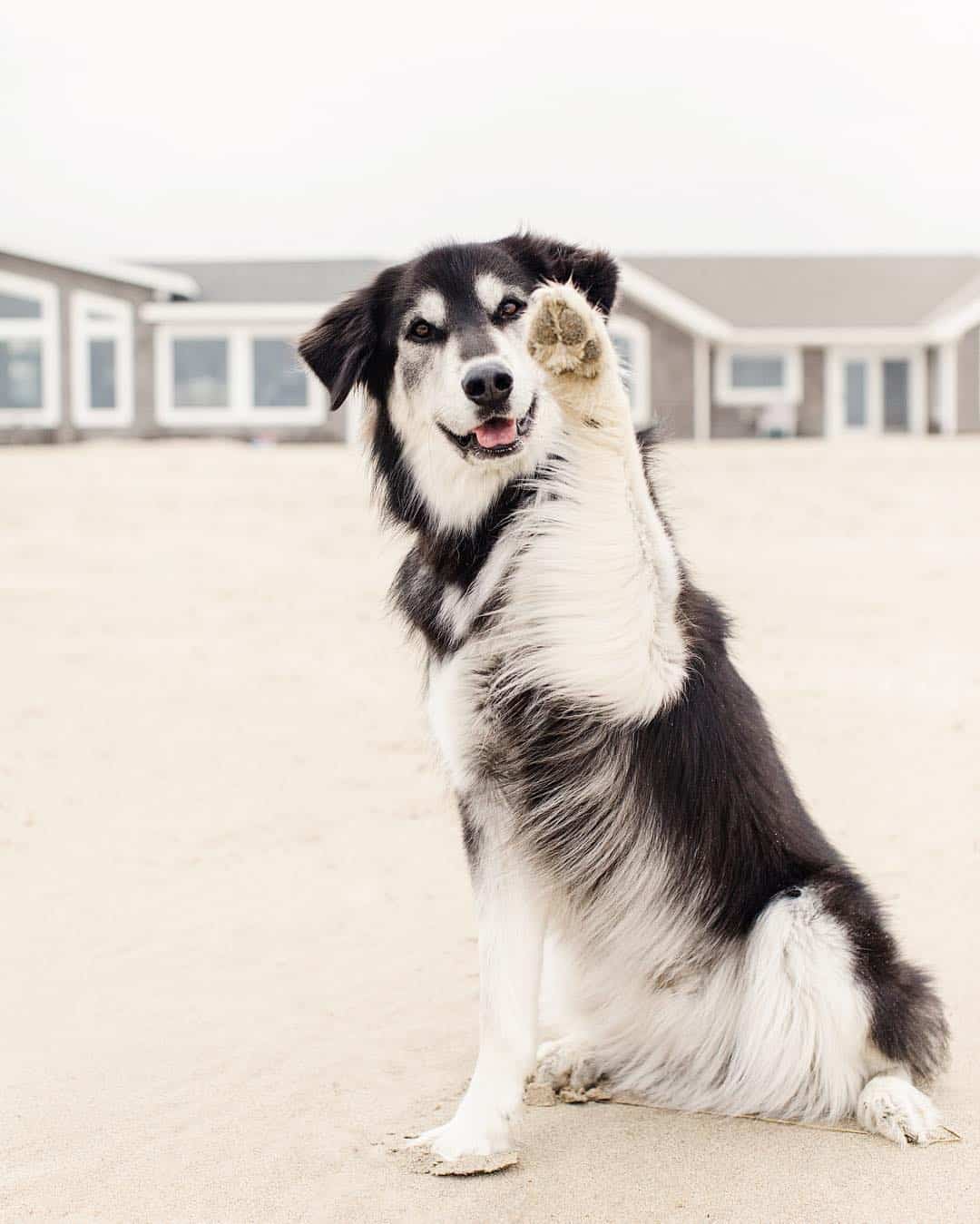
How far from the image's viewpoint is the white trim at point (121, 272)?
82.7 ft

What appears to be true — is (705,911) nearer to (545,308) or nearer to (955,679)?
(545,308)

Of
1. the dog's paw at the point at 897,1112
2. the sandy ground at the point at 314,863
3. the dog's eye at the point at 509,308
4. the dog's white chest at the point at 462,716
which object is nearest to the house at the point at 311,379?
the sandy ground at the point at 314,863

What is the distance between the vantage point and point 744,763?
3.26 meters

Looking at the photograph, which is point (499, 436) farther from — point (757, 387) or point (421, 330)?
point (757, 387)

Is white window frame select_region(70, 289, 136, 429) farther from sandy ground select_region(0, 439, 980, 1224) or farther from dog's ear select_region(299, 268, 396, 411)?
dog's ear select_region(299, 268, 396, 411)

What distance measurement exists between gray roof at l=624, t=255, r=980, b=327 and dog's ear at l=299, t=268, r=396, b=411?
27.1m

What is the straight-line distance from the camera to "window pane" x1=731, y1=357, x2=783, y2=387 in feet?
97.1

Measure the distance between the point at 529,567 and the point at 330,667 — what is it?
6464 millimetres

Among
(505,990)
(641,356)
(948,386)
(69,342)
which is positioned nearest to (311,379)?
(69,342)

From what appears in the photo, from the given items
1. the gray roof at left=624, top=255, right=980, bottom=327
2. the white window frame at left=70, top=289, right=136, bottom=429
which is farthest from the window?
the white window frame at left=70, top=289, right=136, bottom=429

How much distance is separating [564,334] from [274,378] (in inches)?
1044

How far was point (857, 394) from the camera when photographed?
3064cm

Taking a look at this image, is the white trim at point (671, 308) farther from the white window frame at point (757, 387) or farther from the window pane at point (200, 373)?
the window pane at point (200, 373)

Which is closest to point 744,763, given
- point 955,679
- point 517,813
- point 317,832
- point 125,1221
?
point 517,813
